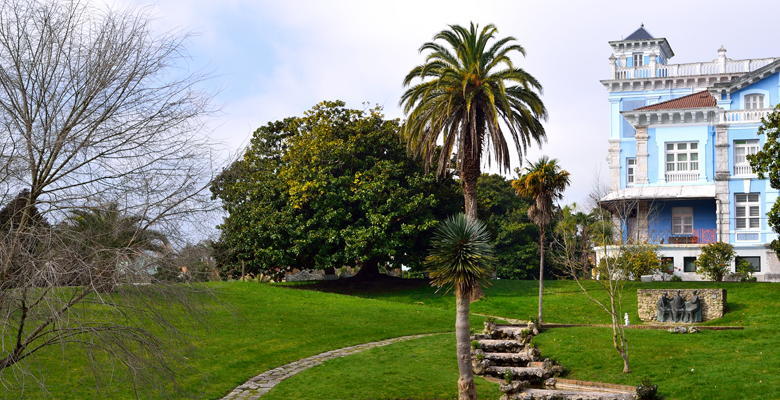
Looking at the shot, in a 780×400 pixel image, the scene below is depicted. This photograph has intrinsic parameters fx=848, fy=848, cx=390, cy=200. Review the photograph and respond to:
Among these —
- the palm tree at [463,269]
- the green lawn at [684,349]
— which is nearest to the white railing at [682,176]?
the green lawn at [684,349]

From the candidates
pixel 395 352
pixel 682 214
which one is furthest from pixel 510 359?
pixel 682 214

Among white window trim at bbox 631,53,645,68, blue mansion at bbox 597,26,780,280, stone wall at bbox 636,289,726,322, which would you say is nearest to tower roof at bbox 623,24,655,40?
white window trim at bbox 631,53,645,68

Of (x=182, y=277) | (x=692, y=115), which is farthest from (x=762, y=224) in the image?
(x=182, y=277)

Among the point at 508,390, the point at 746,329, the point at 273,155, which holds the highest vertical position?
the point at 273,155

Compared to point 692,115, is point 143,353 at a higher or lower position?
lower

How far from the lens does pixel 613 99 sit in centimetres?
6762

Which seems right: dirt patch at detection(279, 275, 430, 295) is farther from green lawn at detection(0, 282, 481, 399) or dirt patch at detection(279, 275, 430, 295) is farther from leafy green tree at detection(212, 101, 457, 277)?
green lawn at detection(0, 282, 481, 399)

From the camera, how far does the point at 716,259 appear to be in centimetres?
4738

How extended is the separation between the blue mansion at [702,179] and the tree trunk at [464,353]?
75.8 feet

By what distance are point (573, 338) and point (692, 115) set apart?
26.4m

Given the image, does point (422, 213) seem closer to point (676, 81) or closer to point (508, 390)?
point (508, 390)

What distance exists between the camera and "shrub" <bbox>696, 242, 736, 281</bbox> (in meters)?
47.2

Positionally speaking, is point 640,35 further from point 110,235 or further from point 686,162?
point 110,235

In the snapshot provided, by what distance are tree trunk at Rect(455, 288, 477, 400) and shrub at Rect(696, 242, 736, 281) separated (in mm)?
26492
